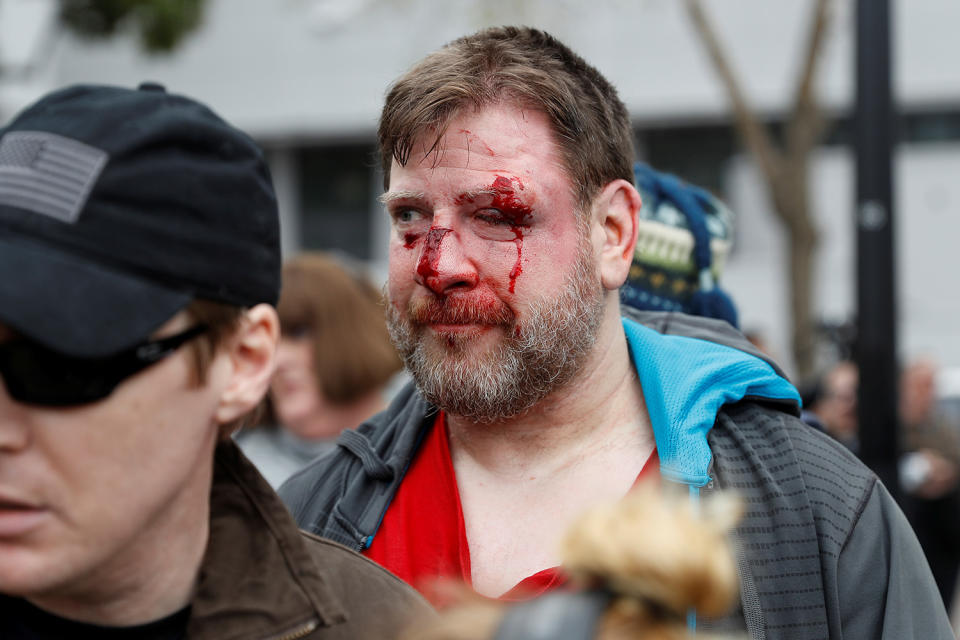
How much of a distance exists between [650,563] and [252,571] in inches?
36.9

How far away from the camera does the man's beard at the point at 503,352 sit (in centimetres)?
229

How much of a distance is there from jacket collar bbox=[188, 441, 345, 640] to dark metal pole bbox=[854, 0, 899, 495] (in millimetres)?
2849

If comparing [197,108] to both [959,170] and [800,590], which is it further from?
[959,170]

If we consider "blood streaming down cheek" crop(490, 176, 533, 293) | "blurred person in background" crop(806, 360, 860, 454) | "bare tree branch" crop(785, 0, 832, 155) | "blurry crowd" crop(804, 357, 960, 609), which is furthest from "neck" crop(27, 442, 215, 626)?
"bare tree branch" crop(785, 0, 832, 155)

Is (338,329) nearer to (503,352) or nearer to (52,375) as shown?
(503,352)

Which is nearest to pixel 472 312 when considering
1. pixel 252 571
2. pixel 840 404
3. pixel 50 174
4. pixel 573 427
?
pixel 573 427

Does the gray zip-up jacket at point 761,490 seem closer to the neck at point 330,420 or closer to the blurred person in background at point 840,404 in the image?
the neck at point 330,420

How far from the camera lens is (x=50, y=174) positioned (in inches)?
53.6

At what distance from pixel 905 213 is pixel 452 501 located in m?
14.8

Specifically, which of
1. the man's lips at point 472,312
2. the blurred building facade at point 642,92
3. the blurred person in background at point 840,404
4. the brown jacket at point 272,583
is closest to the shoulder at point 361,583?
the brown jacket at point 272,583

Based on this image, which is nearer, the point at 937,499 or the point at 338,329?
the point at 338,329

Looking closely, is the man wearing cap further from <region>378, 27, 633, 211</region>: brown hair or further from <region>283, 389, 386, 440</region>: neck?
<region>283, 389, 386, 440</region>: neck

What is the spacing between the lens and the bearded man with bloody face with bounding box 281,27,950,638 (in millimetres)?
2246

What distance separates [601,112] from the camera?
248cm
